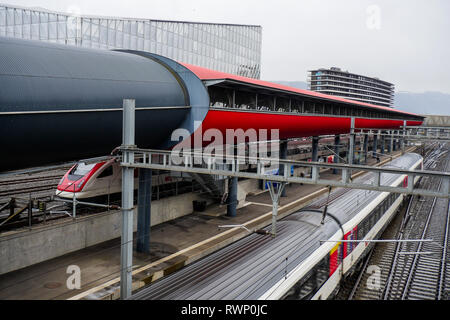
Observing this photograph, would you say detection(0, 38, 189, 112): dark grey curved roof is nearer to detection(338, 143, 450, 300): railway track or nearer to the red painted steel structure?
the red painted steel structure

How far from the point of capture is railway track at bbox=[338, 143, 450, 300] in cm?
1479

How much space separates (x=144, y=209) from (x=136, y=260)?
2.03 metres

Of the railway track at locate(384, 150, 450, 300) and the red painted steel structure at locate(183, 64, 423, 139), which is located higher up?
the red painted steel structure at locate(183, 64, 423, 139)

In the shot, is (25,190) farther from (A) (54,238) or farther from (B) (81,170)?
(A) (54,238)

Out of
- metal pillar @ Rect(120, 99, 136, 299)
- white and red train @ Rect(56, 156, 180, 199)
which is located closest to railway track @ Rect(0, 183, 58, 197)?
white and red train @ Rect(56, 156, 180, 199)

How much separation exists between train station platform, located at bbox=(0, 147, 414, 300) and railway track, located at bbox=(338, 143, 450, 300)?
614cm

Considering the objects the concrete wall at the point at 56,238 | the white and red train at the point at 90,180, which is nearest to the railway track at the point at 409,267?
the concrete wall at the point at 56,238

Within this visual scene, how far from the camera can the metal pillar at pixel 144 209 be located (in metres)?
15.1

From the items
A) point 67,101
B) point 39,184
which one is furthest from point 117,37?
point 67,101

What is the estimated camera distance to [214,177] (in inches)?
894

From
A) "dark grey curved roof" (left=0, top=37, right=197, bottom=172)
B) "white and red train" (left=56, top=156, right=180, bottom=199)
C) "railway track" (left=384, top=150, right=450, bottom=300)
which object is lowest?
"railway track" (left=384, top=150, right=450, bottom=300)

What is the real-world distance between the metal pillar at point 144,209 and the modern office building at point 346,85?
12880cm

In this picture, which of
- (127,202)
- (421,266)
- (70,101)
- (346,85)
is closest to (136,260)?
(127,202)
